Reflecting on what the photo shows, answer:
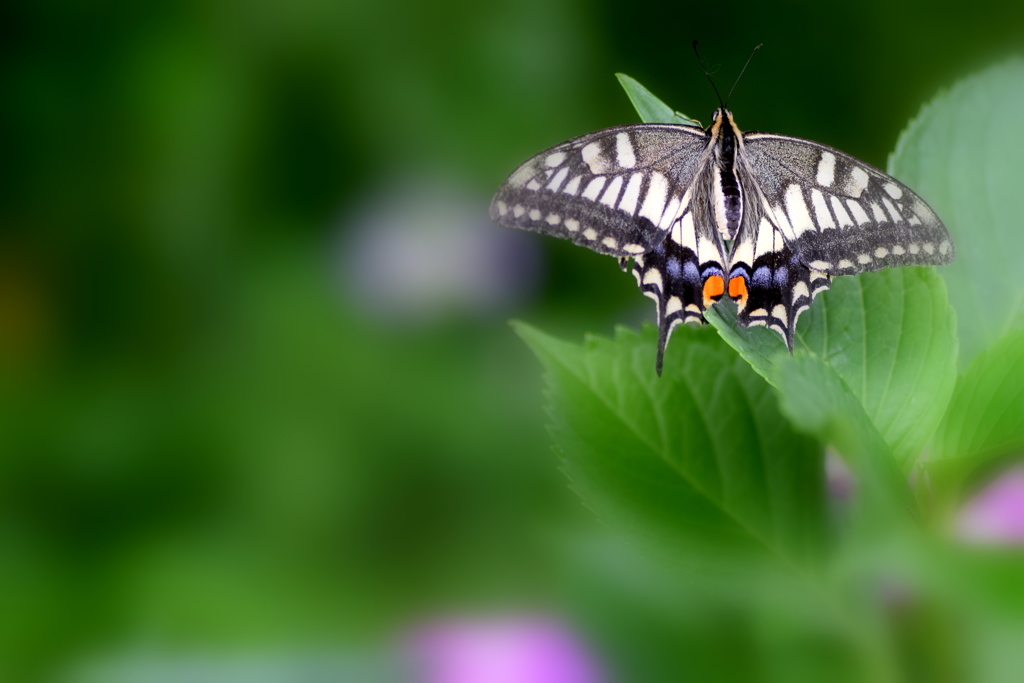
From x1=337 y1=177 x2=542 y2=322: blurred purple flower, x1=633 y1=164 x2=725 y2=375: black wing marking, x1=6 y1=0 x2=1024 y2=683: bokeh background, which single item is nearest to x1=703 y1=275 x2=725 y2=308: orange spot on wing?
x1=633 y1=164 x2=725 y2=375: black wing marking

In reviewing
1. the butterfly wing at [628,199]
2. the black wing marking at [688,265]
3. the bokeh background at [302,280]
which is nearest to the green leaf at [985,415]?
the black wing marking at [688,265]

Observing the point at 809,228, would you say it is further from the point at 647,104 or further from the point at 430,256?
the point at 430,256

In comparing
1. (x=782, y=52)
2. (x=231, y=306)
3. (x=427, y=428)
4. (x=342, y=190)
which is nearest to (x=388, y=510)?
(x=427, y=428)

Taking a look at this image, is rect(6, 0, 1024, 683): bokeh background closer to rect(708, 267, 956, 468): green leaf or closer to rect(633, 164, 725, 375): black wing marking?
rect(633, 164, 725, 375): black wing marking

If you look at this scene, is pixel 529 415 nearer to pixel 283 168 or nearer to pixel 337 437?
pixel 337 437

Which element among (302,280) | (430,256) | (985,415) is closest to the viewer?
(985,415)

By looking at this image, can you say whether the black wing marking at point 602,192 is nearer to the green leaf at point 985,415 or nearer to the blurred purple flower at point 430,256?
the green leaf at point 985,415

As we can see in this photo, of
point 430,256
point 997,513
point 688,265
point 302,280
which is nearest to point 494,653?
point 688,265
